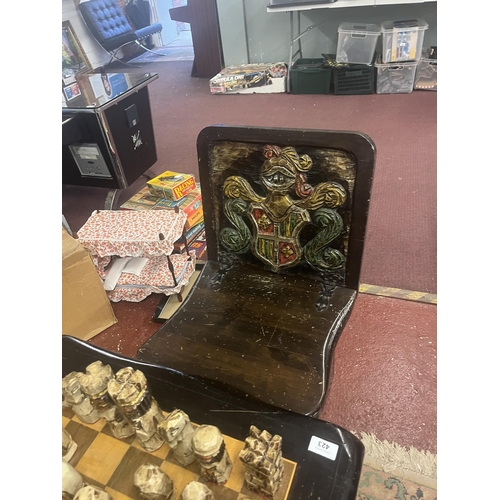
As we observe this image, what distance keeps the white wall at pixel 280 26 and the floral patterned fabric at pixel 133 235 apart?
10.1 ft

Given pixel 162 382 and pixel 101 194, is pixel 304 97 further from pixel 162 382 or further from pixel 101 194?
pixel 162 382

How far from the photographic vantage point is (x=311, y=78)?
12.0 ft

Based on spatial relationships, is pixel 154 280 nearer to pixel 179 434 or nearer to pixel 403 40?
pixel 179 434

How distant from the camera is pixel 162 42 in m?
6.04

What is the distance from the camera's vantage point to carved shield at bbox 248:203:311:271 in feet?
3.49

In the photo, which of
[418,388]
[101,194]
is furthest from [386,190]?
[101,194]

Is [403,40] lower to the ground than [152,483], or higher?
higher

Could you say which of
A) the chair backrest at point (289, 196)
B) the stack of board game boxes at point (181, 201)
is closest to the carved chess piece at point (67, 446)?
the chair backrest at point (289, 196)

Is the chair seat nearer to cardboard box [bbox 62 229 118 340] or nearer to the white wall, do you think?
cardboard box [bbox 62 229 118 340]

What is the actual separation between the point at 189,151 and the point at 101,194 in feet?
2.40

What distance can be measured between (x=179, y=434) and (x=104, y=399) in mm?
162

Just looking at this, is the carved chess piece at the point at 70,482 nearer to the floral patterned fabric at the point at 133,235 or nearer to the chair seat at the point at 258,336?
the chair seat at the point at 258,336

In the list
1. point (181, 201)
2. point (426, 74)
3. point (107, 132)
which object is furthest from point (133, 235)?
point (426, 74)

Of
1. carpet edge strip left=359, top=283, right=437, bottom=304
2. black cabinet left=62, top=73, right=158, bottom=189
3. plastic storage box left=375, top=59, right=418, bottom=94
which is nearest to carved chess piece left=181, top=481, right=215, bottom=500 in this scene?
carpet edge strip left=359, top=283, right=437, bottom=304
